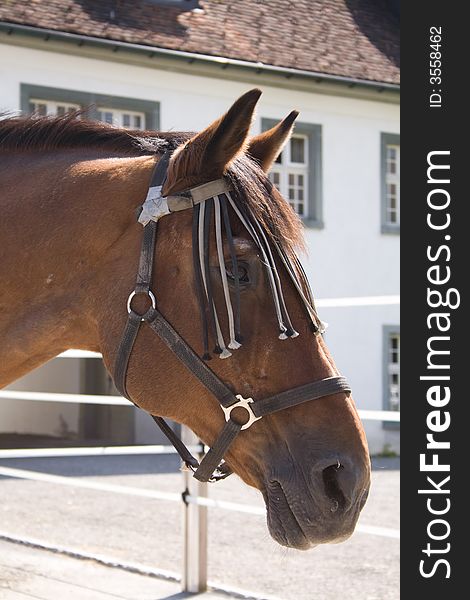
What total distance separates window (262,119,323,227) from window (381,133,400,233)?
140 cm

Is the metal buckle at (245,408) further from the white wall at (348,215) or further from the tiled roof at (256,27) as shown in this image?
the white wall at (348,215)

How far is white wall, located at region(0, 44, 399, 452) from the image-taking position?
17219 mm

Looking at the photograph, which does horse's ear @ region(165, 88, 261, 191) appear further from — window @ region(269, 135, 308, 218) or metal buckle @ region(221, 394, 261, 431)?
window @ region(269, 135, 308, 218)

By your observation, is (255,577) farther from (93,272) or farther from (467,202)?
(93,272)

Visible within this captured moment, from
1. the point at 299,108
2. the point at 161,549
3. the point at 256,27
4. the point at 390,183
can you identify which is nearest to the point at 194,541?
the point at 161,549

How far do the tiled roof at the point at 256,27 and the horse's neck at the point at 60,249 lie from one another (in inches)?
507

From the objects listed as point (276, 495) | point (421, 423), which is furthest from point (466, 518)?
point (276, 495)

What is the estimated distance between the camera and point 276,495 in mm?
2553

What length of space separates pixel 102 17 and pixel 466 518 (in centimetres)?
1402

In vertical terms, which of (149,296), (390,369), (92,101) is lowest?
(390,369)

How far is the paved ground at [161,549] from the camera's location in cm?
594

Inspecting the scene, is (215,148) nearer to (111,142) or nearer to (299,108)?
(111,142)

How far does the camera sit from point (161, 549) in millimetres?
7438

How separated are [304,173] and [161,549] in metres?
12.0
